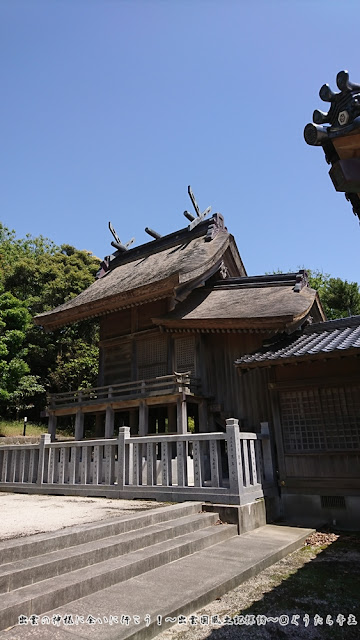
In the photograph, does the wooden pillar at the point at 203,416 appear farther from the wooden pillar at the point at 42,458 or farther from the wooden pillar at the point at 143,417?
the wooden pillar at the point at 42,458

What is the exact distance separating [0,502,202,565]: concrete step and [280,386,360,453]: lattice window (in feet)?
12.1

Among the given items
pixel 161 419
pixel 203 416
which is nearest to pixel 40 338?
pixel 161 419

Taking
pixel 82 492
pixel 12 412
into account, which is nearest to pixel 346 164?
pixel 82 492

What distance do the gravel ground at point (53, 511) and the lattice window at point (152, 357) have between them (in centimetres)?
736

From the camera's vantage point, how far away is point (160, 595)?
373 centimetres

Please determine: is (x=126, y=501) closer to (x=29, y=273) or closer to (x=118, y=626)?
(x=118, y=626)

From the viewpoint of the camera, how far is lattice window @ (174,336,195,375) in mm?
14867

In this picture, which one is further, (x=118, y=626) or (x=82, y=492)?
(x=82, y=492)

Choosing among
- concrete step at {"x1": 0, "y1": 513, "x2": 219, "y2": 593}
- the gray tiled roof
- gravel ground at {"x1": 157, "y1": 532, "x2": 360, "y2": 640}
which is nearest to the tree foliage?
the gray tiled roof

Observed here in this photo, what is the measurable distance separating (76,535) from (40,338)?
28.2 m

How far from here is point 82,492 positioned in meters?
8.95

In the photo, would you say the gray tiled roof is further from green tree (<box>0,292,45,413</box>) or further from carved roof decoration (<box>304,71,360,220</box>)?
green tree (<box>0,292,45,413</box>)

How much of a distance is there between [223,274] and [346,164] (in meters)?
15.0

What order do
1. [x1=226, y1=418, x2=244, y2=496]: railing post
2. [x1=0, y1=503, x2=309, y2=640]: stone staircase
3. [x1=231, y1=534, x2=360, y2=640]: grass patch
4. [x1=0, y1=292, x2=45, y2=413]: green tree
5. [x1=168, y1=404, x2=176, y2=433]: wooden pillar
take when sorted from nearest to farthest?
[x1=0, y1=503, x2=309, y2=640]: stone staircase
[x1=231, y1=534, x2=360, y2=640]: grass patch
[x1=226, y1=418, x2=244, y2=496]: railing post
[x1=168, y1=404, x2=176, y2=433]: wooden pillar
[x1=0, y1=292, x2=45, y2=413]: green tree
